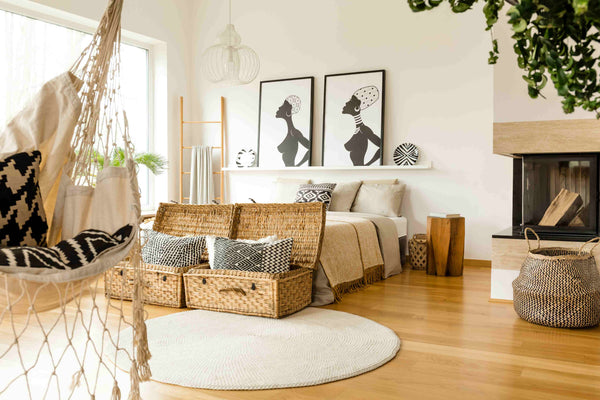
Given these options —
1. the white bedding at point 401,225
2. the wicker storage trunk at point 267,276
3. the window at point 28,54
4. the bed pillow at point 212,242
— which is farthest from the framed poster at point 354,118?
the bed pillow at point 212,242

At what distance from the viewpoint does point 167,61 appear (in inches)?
263

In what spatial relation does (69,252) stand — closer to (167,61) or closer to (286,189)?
(286,189)

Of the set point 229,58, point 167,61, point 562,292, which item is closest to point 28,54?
point 167,61

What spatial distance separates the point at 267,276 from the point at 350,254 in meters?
1.01

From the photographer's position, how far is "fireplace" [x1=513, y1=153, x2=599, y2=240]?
3857 mm

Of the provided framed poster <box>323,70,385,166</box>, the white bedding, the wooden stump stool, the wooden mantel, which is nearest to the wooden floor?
the wooden stump stool

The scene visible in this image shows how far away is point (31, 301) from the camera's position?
1.63m

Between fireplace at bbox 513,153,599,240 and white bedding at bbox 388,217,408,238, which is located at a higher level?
fireplace at bbox 513,153,599,240

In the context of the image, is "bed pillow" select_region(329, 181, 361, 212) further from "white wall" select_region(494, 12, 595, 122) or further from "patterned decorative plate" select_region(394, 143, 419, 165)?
"white wall" select_region(494, 12, 595, 122)

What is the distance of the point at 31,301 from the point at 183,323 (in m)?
1.61

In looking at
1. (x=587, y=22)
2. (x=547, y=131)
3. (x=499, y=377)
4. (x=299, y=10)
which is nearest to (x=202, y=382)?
(x=499, y=377)

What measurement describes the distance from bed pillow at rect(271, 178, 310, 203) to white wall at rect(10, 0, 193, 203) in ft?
4.97

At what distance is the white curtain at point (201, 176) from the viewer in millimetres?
6688

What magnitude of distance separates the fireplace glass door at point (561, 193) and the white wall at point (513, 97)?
0.32 meters
